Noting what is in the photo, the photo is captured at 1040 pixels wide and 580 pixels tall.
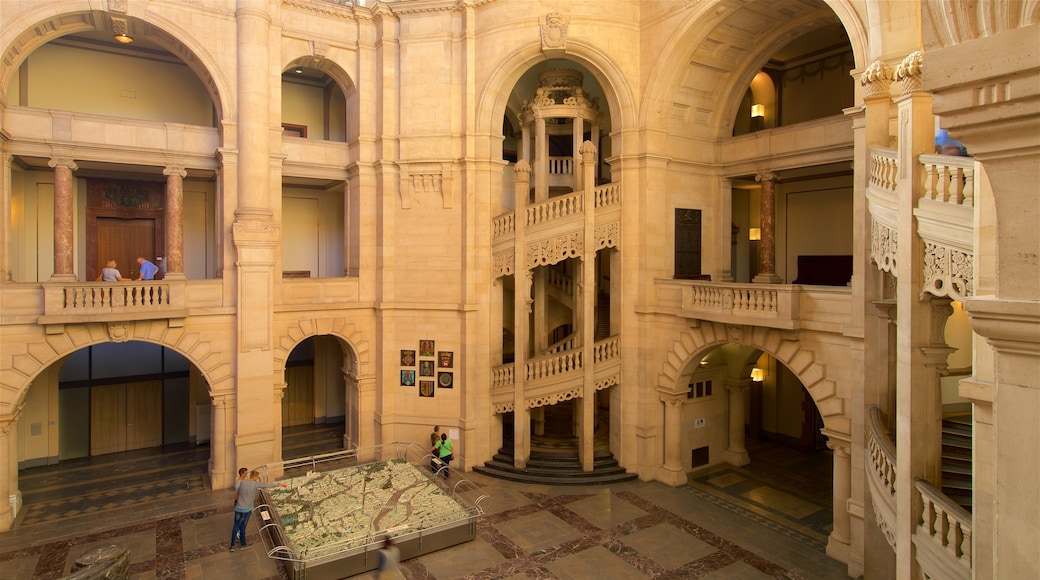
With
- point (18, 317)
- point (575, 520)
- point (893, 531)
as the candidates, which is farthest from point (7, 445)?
point (893, 531)

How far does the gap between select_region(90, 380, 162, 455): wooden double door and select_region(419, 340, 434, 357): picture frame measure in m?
8.69

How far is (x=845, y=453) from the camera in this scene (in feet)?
35.1

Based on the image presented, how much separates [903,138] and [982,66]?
4.15 metres

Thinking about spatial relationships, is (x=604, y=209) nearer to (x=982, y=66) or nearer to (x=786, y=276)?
(x=786, y=276)

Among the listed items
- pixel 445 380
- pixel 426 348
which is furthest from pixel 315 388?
pixel 445 380

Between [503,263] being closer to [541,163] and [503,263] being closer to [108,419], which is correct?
[541,163]

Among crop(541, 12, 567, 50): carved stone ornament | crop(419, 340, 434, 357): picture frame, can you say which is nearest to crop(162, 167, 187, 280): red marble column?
crop(419, 340, 434, 357): picture frame

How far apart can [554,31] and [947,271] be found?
37.8 ft

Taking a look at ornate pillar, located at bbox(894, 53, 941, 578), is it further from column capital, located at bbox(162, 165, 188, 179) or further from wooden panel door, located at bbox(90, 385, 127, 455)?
wooden panel door, located at bbox(90, 385, 127, 455)

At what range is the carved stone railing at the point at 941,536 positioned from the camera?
203 inches

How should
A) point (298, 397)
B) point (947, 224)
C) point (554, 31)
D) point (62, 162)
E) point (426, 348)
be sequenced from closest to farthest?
point (947, 224), point (62, 162), point (554, 31), point (426, 348), point (298, 397)

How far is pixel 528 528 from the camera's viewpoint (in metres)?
12.0

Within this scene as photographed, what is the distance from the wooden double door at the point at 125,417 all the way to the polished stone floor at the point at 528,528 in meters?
0.97

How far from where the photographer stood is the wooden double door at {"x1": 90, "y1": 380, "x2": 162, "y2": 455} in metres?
16.5
